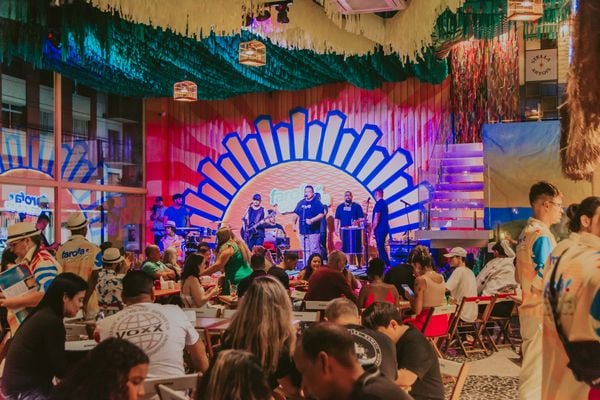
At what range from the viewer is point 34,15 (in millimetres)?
8922

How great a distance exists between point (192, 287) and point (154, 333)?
3362 mm

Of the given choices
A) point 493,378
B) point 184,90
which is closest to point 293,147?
point 184,90

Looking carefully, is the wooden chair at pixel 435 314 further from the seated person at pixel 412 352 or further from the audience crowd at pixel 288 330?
the seated person at pixel 412 352

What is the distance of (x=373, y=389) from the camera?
208 cm

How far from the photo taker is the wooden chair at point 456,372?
391 centimetres

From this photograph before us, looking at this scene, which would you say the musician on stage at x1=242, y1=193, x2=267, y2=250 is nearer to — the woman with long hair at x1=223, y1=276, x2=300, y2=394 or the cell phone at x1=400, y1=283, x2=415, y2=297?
the cell phone at x1=400, y1=283, x2=415, y2=297

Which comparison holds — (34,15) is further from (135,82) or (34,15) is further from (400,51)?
(135,82)

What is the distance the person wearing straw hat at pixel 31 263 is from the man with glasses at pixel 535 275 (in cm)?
343

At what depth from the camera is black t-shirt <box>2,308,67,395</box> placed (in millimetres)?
3691

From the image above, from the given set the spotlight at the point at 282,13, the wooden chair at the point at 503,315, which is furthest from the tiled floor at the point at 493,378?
the spotlight at the point at 282,13

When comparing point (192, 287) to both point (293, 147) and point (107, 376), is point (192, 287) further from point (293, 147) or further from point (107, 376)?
point (293, 147)

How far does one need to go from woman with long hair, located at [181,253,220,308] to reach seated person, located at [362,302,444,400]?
334 centimetres

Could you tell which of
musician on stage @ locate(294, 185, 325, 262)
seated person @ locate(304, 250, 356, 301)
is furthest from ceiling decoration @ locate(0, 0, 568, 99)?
seated person @ locate(304, 250, 356, 301)

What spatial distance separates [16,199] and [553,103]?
1257 cm
